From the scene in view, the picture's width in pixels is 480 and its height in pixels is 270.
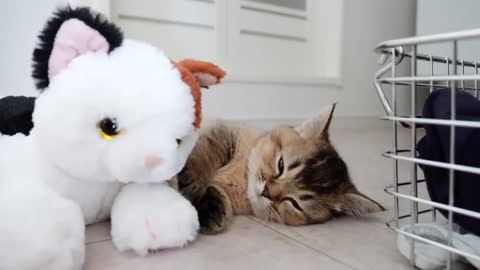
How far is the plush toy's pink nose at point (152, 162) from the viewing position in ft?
1.86

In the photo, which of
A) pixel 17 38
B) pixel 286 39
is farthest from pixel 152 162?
pixel 286 39

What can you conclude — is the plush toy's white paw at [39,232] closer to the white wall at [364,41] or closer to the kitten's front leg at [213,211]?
the kitten's front leg at [213,211]

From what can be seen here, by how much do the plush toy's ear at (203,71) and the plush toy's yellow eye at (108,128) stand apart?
16 centimetres

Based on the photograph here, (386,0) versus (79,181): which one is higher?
(386,0)

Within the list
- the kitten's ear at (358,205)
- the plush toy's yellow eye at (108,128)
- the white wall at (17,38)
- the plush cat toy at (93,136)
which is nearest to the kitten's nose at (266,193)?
the kitten's ear at (358,205)

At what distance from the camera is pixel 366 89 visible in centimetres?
322

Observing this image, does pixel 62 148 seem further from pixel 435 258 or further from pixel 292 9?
pixel 292 9

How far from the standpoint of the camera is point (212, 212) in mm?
777

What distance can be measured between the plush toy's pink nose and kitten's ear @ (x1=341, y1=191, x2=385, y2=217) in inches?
18.1

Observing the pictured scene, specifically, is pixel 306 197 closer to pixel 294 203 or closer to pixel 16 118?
pixel 294 203

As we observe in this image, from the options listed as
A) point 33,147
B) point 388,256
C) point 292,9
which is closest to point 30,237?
point 33,147

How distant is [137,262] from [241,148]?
467 millimetres

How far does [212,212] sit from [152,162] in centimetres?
25

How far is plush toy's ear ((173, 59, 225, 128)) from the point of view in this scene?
2.08 feet
